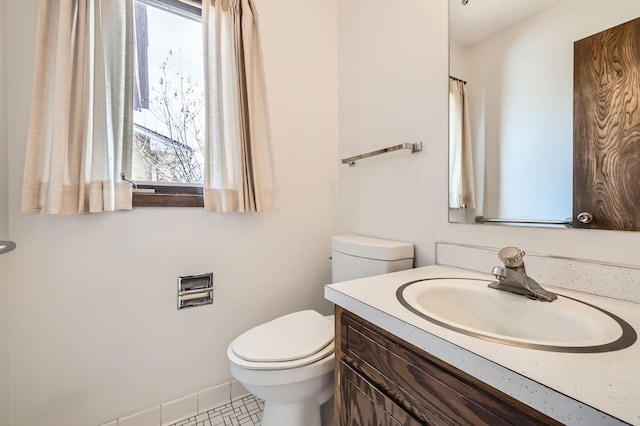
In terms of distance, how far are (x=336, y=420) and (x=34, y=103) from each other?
1.48m

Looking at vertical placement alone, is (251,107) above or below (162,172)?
above

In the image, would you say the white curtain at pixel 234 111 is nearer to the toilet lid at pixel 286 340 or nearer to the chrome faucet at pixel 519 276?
the toilet lid at pixel 286 340

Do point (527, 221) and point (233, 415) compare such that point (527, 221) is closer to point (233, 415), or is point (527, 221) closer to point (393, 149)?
point (393, 149)

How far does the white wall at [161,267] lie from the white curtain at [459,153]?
780 mm

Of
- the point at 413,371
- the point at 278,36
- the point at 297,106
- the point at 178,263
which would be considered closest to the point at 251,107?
the point at 297,106

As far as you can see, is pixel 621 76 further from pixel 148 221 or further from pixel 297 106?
pixel 148 221

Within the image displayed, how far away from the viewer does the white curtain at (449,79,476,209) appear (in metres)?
1.02

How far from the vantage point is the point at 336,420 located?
0.81 m

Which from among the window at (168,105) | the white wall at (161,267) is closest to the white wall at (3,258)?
the white wall at (161,267)

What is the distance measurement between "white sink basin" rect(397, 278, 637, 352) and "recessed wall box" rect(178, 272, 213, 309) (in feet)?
3.17

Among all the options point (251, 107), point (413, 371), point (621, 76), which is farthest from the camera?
point (251, 107)

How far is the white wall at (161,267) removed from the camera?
0.99m

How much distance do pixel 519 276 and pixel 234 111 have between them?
128 centimetres

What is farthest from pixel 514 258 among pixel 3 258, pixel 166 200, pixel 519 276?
pixel 3 258
